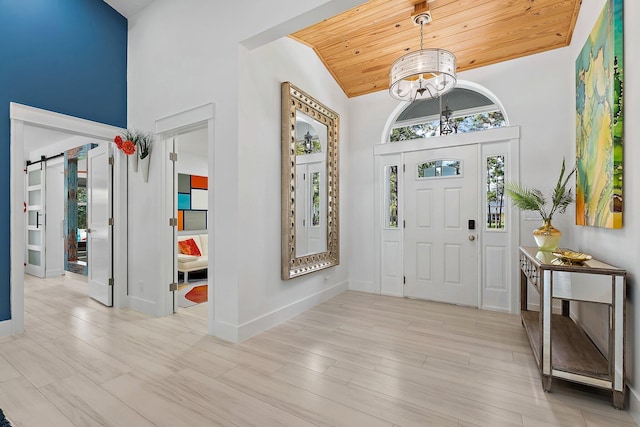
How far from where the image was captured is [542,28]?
3.17 m

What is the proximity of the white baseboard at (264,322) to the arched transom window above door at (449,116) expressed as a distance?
257 cm

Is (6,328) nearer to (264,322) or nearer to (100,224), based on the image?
(100,224)

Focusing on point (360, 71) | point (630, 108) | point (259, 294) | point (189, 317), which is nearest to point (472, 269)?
point (630, 108)

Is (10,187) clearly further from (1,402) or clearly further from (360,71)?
(360,71)

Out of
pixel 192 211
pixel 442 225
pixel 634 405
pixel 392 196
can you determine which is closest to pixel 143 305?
pixel 192 211

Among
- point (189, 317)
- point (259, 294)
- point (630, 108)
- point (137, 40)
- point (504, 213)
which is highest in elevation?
point (137, 40)

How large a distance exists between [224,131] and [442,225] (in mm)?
2961

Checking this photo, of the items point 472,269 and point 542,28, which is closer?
point 542,28

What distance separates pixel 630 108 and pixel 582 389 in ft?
5.97

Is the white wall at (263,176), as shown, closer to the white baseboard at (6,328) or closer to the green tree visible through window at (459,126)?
the green tree visible through window at (459,126)

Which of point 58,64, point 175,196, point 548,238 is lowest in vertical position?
point 548,238

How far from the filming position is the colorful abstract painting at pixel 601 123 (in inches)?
76.1

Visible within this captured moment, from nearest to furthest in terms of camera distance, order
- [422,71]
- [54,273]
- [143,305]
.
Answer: [422,71], [143,305], [54,273]

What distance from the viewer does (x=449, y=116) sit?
396 centimetres
